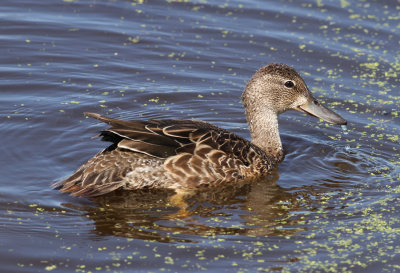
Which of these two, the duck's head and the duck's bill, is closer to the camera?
the duck's head

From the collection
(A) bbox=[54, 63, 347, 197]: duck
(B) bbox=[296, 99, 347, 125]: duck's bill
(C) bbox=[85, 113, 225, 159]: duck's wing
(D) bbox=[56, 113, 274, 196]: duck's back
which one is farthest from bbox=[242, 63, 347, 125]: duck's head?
(C) bbox=[85, 113, 225, 159]: duck's wing

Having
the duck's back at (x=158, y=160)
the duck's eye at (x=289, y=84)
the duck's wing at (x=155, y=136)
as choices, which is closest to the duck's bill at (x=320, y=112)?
the duck's eye at (x=289, y=84)

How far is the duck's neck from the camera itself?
895cm

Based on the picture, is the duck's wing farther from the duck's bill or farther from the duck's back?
the duck's bill

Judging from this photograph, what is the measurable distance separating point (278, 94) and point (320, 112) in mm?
571

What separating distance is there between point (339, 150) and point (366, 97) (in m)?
1.38

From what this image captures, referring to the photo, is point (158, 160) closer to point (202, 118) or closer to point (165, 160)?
point (165, 160)

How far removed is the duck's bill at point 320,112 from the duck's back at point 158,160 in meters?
1.35

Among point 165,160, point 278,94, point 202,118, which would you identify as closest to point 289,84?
point 278,94

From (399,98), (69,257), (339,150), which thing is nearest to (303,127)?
(339,150)

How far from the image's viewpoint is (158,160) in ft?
25.9

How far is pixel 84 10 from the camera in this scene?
12.4m

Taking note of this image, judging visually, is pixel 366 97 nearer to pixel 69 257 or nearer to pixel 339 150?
pixel 339 150

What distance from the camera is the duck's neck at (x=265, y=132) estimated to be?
352 inches
